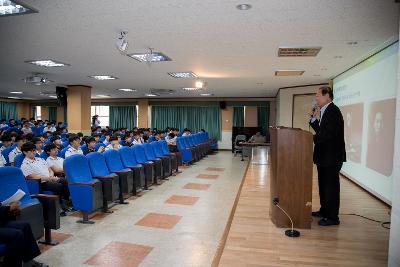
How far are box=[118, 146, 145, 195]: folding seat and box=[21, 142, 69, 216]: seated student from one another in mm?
1249

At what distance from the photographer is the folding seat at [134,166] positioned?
5375mm

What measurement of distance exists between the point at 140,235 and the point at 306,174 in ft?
7.02

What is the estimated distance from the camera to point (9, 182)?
297cm

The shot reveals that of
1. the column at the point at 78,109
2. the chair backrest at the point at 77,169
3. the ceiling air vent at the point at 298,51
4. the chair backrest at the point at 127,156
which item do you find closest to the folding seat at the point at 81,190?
the chair backrest at the point at 77,169

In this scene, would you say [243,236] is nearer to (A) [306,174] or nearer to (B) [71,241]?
(A) [306,174]

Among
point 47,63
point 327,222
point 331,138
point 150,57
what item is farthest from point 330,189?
point 47,63

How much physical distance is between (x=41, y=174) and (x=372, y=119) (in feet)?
18.2

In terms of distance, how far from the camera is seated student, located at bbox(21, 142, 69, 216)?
4.09 metres

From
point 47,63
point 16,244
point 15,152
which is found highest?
point 47,63

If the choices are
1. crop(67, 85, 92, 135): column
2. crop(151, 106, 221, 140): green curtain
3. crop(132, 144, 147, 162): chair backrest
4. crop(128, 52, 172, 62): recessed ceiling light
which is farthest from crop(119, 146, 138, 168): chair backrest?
crop(151, 106, 221, 140): green curtain

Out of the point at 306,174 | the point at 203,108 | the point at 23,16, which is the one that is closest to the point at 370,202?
the point at 306,174

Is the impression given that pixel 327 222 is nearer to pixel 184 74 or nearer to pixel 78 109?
pixel 184 74

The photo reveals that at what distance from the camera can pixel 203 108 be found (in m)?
14.8

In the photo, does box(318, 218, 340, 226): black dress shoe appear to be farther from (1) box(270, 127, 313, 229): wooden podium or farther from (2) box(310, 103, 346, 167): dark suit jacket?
(2) box(310, 103, 346, 167): dark suit jacket
